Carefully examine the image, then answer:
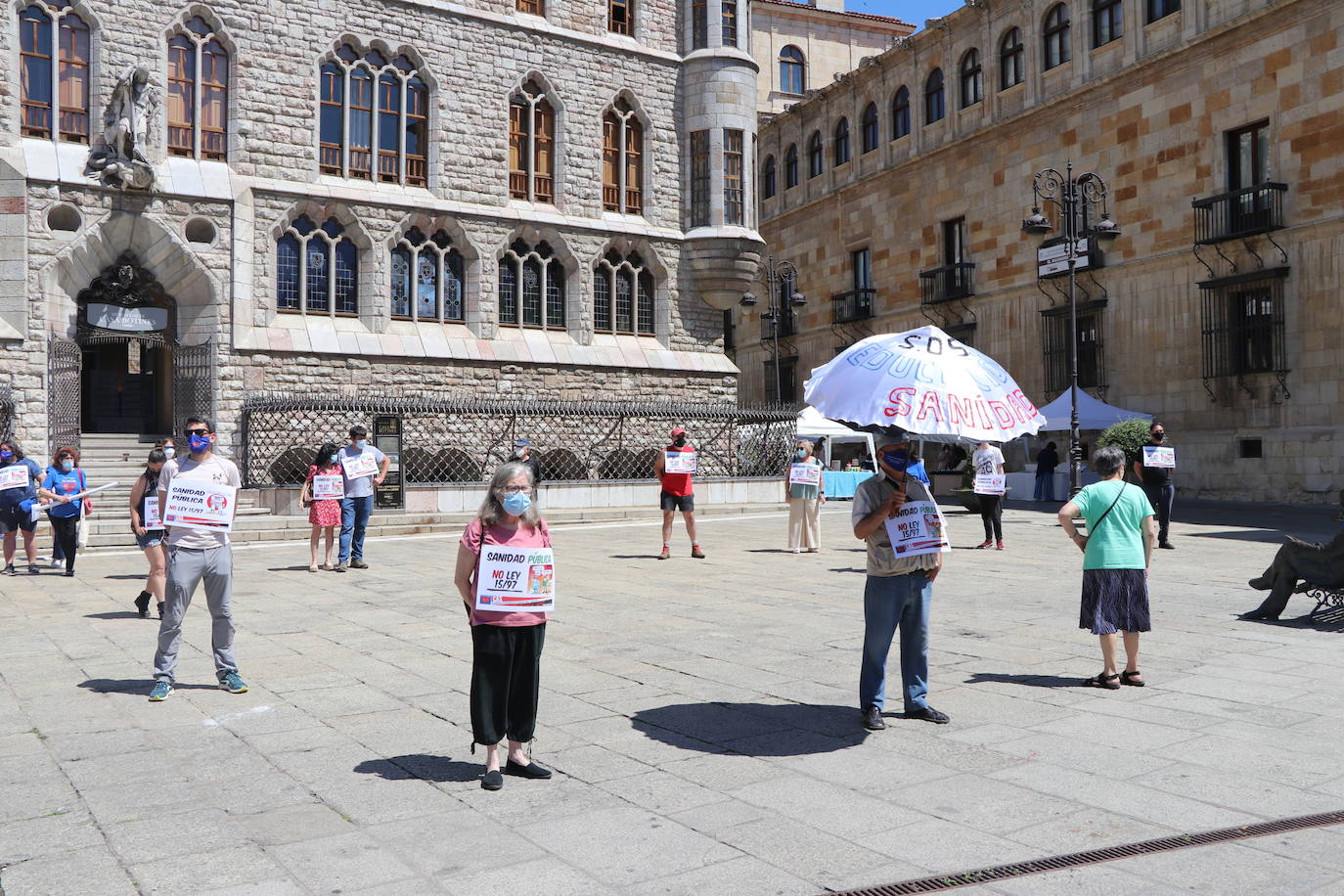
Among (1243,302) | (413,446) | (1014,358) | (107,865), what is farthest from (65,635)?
(1014,358)

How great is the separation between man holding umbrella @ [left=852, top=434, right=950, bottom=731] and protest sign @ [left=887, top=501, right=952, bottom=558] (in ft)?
0.12

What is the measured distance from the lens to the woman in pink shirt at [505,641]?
214 inches

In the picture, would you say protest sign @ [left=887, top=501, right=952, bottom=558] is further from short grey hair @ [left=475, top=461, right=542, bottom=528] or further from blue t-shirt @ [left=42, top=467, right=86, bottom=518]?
blue t-shirt @ [left=42, top=467, right=86, bottom=518]

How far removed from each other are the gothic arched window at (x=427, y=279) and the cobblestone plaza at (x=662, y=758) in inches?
654

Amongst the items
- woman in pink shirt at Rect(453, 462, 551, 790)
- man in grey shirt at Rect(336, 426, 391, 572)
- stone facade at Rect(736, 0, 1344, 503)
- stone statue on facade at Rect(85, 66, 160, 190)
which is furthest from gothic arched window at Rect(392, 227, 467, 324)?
woman in pink shirt at Rect(453, 462, 551, 790)

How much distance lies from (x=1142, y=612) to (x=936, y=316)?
31.0m

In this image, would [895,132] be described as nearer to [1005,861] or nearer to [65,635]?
[65,635]

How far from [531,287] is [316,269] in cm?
535

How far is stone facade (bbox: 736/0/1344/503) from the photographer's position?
26.0m

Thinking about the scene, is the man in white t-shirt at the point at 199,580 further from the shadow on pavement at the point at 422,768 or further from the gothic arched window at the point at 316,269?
the gothic arched window at the point at 316,269

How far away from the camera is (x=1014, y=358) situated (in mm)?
34312

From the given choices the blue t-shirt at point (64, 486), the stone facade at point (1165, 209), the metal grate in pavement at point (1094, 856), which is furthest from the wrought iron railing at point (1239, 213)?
the metal grate in pavement at point (1094, 856)

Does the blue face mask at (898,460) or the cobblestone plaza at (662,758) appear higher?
the blue face mask at (898,460)

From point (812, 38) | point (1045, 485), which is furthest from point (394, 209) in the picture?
point (812, 38)
